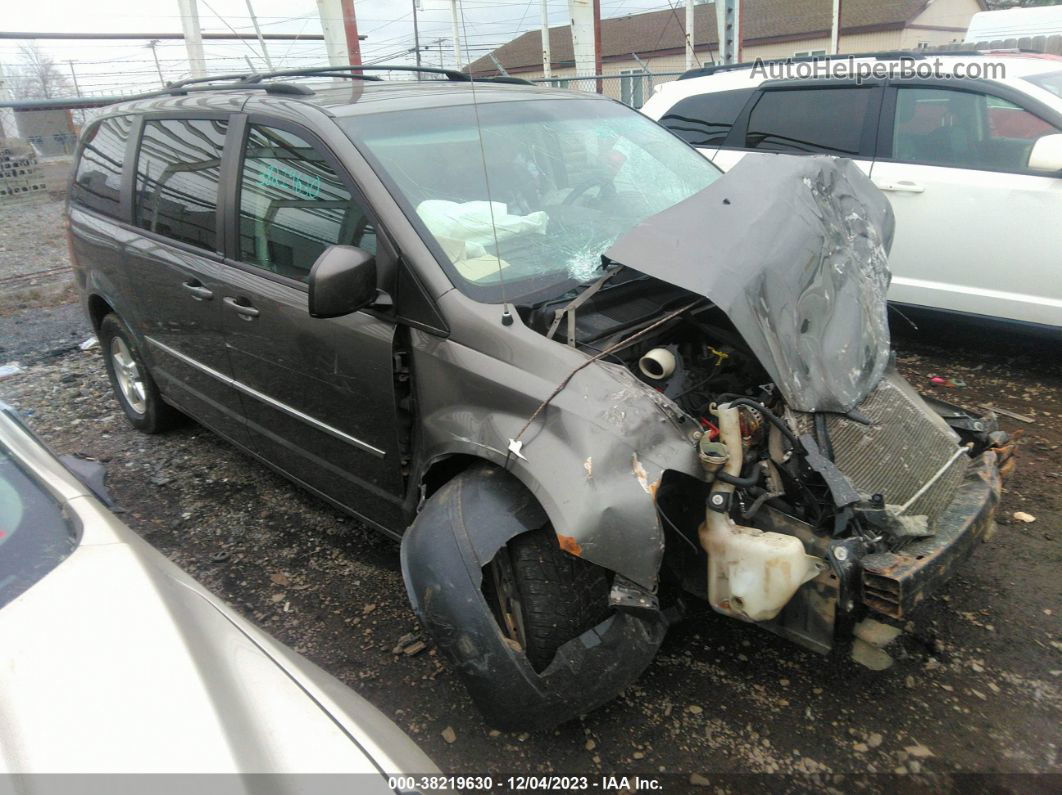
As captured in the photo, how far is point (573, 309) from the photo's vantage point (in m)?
2.33

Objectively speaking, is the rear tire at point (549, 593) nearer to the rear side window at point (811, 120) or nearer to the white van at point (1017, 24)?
the rear side window at point (811, 120)

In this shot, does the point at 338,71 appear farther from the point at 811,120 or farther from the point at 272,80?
the point at 811,120

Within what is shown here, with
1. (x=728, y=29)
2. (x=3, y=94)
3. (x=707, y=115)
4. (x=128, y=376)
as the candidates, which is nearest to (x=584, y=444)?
(x=128, y=376)

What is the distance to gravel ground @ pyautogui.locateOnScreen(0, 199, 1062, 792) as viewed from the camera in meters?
2.20

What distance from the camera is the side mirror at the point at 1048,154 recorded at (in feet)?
13.2

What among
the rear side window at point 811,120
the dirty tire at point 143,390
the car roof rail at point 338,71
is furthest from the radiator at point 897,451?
the dirty tire at point 143,390

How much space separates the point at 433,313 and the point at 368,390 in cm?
42

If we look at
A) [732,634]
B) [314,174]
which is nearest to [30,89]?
[314,174]

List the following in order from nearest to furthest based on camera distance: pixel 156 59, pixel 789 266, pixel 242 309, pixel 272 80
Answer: pixel 789 266 → pixel 242 309 → pixel 272 80 → pixel 156 59

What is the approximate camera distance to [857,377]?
2498 mm

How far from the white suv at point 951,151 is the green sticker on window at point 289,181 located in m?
2.91

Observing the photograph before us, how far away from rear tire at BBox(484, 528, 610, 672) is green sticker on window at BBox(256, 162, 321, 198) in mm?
1496

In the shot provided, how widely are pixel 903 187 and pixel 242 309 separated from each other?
161 inches

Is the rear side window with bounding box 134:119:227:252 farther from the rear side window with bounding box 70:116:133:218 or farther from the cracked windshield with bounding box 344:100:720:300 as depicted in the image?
the cracked windshield with bounding box 344:100:720:300
